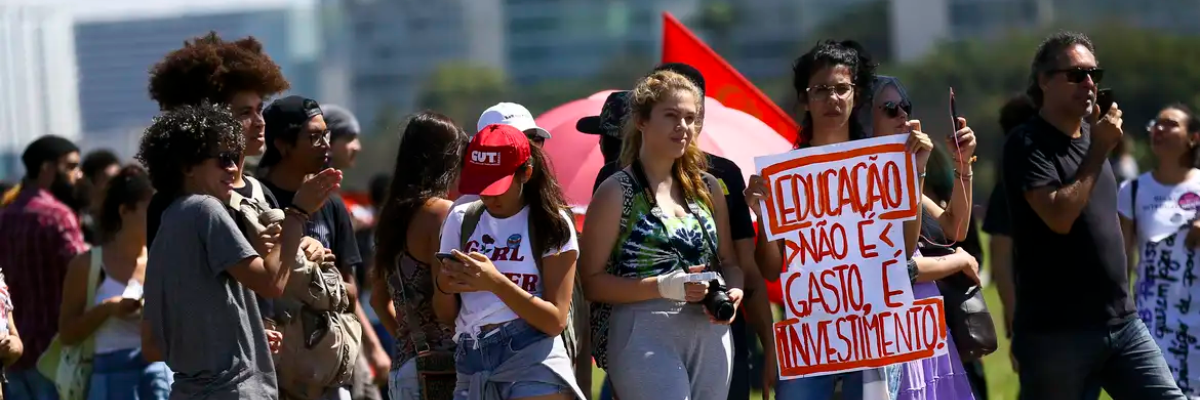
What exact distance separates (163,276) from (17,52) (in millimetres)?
51297

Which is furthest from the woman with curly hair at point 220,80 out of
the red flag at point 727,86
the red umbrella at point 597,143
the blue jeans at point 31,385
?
the red flag at point 727,86

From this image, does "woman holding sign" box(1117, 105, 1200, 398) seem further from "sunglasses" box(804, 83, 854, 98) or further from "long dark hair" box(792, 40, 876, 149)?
"sunglasses" box(804, 83, 854, 98)

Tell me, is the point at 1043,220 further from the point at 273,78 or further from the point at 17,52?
the point at 17,52

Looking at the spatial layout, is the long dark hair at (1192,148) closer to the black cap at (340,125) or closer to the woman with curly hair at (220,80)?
the black cap at (340,125)

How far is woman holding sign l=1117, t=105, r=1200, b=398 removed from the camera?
843 centimetres

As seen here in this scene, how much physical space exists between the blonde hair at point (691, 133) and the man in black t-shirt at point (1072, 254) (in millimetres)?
1433

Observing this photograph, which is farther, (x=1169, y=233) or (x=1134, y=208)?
(x=1134, y=208)

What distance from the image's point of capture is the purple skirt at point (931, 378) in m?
6.41

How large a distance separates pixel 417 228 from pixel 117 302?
6.78 ft

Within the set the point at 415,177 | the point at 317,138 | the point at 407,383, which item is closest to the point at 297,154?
the point at 317,138

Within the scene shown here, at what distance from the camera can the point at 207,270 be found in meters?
5.84

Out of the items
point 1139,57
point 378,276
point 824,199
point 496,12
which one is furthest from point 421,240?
point 496,12

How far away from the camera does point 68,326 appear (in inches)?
311

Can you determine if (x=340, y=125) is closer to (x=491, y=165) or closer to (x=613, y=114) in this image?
(x=613, y=114)
